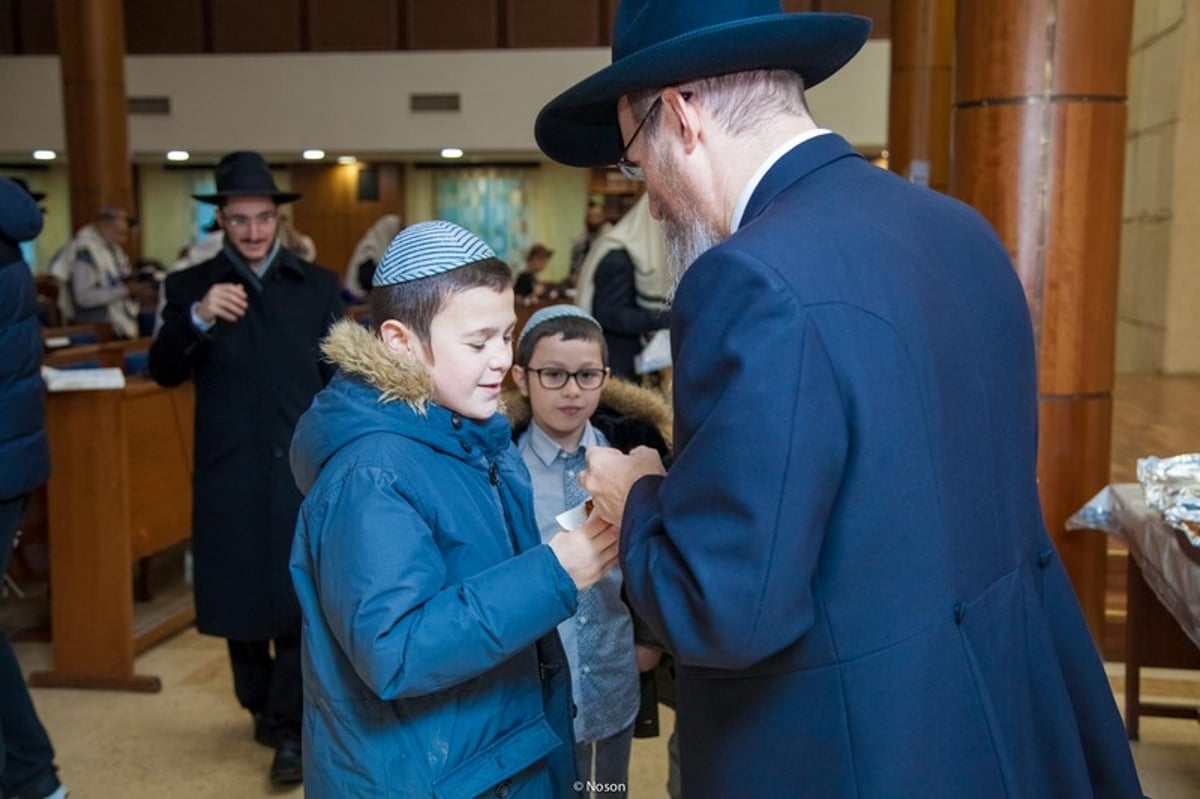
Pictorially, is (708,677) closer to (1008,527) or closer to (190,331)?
(1008,527)

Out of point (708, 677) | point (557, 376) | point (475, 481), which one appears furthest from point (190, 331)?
point (708, 677)

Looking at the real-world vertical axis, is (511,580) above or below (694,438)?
below

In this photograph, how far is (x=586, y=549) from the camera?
168 cm

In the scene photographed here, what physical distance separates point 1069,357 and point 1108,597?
115 cm

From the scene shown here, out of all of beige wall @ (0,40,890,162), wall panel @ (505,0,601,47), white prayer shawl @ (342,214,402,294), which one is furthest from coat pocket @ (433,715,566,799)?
wall panel @ (505,0,601,47)

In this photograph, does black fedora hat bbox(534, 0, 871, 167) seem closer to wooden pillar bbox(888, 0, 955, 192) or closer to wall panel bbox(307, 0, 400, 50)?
wooden pillar bbox(888, 0, 955, 192)

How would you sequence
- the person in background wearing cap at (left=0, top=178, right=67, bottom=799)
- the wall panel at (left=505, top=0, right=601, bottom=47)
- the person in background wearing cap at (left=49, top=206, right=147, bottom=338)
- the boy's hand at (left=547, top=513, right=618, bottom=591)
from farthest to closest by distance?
the wall panel at (left=505, top=0, right=601, bottom=47) < the person in background wearing cap at (left=49, top=206, right=147, bottom=338) < the person in background wearing cap at (left=0, top=178, right=67, bottom=799) < the boy's hand at (left=547, top=513, right=618, bottom=591)

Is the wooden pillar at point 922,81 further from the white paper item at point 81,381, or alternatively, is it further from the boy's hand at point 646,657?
the boy's hand at point 646,657

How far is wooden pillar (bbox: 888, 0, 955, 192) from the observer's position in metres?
10.7

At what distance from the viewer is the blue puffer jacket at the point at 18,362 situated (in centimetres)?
344

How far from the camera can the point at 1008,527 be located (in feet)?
4.94

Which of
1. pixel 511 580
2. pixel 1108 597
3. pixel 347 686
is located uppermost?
pixel 511 580

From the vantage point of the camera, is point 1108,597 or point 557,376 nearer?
point 557,376

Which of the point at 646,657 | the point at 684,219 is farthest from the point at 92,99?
the point at 684,219
